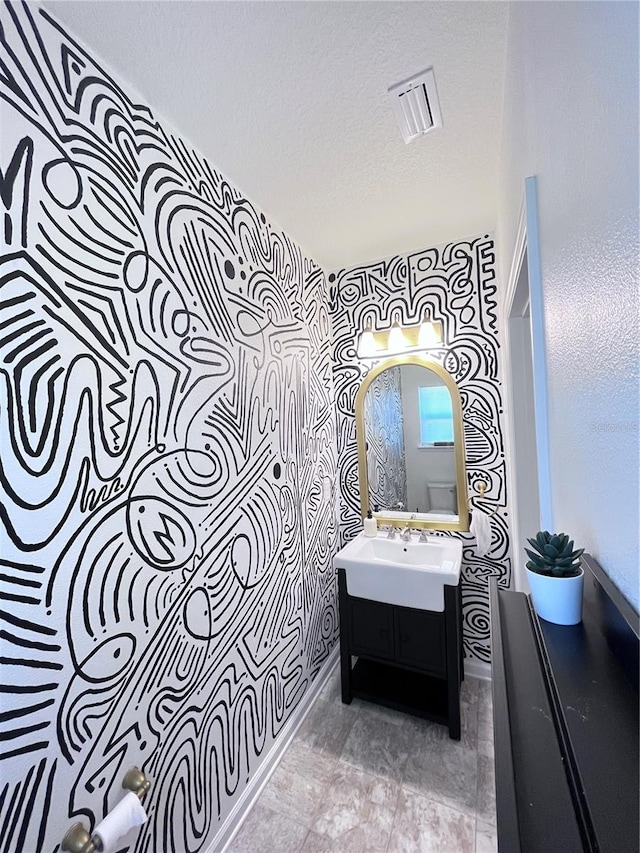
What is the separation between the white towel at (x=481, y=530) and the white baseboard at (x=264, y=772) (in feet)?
3.72

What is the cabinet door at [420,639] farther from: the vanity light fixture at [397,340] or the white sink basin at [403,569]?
the vanity light fixture at [397,340]

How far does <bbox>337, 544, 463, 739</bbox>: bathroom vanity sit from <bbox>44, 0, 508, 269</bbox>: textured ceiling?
1862mm

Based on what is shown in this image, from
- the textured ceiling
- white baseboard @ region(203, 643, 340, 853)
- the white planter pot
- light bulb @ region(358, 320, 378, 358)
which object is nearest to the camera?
the white planter pot

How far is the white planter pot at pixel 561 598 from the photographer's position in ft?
1.68

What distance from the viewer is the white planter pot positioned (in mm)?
512

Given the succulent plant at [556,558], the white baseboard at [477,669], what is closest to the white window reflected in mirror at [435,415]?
the white baseboard at [477,669]

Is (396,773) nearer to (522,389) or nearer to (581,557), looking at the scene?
(581,557)

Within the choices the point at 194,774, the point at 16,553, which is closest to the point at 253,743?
the point at 194,774

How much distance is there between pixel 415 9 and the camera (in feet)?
2.90

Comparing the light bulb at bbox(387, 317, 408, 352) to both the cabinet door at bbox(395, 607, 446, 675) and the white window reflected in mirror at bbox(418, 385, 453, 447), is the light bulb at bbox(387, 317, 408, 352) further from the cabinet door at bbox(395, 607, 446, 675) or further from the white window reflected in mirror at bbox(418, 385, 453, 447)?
the cabinet door at bbox(395, 607, 446, 675)

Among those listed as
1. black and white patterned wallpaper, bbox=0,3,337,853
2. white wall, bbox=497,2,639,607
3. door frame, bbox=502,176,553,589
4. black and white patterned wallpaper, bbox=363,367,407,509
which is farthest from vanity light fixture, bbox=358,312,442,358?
white wall, bbox=497,2,639,607

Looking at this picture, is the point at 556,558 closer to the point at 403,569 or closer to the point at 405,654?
the point at 403,569

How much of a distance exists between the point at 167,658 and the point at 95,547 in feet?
1.49

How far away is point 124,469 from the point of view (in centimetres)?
96
